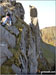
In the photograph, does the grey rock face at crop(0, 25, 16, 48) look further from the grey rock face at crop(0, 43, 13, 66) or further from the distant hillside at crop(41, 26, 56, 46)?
the distant hillside at crop(41, 26, 56, 46)

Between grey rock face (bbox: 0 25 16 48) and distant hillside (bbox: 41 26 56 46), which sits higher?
grey rock face (bbox: 0 25 16 48)

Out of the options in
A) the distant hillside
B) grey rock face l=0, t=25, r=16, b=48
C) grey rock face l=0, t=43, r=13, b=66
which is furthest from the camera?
the distant hillside

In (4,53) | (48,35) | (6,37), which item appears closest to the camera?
(4,53)

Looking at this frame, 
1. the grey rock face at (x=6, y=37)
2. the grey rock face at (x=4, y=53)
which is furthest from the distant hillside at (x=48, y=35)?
the grey rock face at (x=4, y=53)

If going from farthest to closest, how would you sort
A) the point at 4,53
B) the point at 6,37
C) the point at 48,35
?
1. the point at 48,35
2. the point at 6,37
3. the point at 4,53

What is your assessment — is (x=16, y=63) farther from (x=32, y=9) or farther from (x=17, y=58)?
(x=32, y=9)

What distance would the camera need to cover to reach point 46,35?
506ft

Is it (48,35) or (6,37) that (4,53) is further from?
(48,35)

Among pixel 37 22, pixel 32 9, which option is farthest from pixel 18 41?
pixel 32 9

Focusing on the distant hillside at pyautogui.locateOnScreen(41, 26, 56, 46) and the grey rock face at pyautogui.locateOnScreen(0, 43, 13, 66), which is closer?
the grey rock face at pyautogui.locateOnScreen(0, 43, 13, 66)

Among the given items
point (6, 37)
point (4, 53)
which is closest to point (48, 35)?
point (6, 37)

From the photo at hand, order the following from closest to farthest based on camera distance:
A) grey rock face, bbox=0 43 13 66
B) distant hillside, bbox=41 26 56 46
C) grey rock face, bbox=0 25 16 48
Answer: grey rock face, bbox=0 43 13 66 → grey rock face, bbox=0 25 16 48 → distant hillside, bbox=41 26 56 46

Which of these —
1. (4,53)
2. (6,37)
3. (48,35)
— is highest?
(6,37)

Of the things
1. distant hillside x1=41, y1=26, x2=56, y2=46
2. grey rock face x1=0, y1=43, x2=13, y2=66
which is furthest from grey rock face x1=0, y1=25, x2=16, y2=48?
distant hillside x1=41, y1=26, x2=56, y2=46
